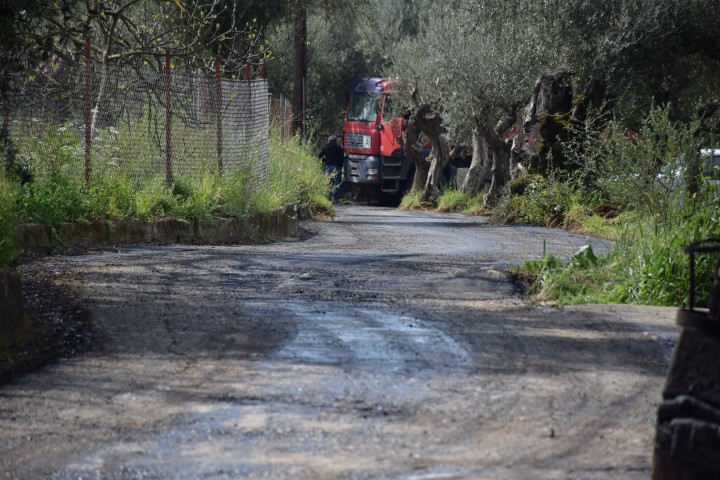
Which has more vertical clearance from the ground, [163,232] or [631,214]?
[631,214]

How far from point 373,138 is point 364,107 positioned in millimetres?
985

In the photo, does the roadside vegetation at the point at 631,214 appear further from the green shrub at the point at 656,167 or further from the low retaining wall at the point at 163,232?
the low retaining wall at the point at 163,232

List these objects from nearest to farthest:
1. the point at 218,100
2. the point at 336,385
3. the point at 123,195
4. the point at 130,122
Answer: the point at 336,385 < the point at 123,195 < the point at 130,122 < the point at 218,100

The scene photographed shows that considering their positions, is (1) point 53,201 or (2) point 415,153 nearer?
(1) point 53,201

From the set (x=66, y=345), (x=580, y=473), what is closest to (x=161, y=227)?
(x=66, y=345)

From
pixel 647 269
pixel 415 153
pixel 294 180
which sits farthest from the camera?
pixel 415 153

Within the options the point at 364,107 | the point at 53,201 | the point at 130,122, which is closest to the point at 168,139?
the point at 130,122

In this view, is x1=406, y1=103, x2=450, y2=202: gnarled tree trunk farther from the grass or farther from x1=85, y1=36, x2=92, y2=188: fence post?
x1=85, y1=36, x2=92, y2=188: fence post

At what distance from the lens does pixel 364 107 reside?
110 ft

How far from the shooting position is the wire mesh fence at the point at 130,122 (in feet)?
42.8

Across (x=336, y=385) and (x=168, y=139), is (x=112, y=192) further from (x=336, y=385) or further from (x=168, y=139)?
(x=336, y=385)

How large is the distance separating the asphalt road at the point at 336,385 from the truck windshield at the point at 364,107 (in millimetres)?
24168

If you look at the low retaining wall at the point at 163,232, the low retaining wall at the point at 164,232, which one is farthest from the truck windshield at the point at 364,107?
the low retaining wall at the point at 163,232

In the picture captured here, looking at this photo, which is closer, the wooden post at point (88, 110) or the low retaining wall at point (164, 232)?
the low retaining wall at point (164, 232)
